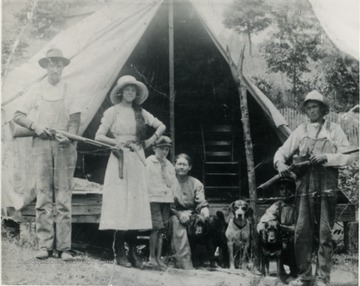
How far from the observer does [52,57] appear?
17.4ft

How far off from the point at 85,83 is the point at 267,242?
92.9 inches

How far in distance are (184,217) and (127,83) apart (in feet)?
4.73

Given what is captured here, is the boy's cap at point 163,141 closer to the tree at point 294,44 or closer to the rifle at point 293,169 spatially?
the rifle at point 293,169

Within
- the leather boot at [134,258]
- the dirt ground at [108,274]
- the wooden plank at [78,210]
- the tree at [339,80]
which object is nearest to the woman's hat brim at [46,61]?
the wooden plank at [78,210]

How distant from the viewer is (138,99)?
539 centimetres

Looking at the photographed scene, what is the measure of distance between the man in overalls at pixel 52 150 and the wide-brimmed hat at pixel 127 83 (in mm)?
369

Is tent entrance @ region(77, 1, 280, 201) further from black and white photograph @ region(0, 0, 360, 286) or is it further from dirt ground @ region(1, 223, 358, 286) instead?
dirt ground @ region(1, 223, 358, 286)

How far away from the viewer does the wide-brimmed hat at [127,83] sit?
5277mm

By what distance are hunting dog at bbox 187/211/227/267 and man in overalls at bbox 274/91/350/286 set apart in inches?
28.8

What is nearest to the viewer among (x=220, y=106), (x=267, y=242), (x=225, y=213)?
(x=267, y=242)

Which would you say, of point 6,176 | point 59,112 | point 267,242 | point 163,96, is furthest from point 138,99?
point 267,242

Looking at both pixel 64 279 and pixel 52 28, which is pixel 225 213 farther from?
pixel 52 28

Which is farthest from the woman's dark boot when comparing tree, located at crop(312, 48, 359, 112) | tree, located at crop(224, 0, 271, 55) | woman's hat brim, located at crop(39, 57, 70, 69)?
tree, located at crop(312, 48, 359, 112)

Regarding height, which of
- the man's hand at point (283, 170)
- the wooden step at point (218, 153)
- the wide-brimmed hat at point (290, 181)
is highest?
the wooden step at point (218, 153)
